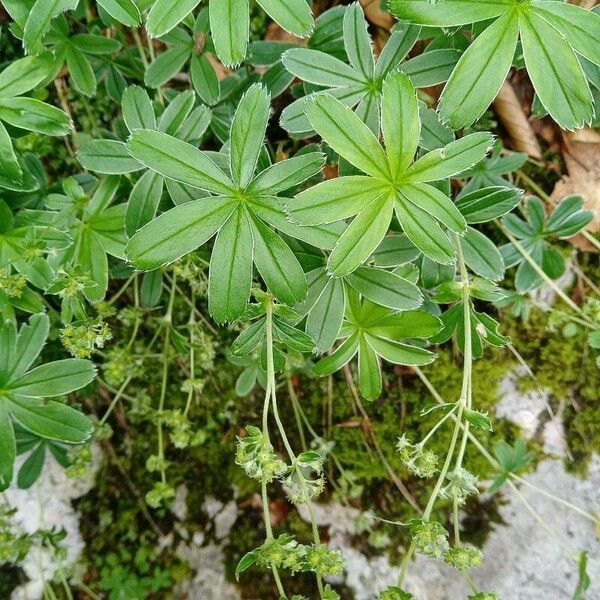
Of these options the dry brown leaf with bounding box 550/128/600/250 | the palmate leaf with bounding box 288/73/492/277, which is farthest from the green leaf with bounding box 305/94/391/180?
the dry brown leaf with bounding box 550/128/600/250

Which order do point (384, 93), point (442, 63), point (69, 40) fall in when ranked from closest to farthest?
point (384, 93) → point (442, 63) → point (69, 40)

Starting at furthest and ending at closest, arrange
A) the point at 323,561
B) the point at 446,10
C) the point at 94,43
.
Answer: the point at 94,43 → the point at 323,561 → the point at 446,10

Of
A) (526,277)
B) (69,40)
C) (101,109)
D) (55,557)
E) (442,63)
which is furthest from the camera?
(101,109)

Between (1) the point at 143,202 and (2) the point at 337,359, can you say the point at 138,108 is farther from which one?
(2) the point at 337,359

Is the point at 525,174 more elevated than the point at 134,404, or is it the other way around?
the point at 525,174

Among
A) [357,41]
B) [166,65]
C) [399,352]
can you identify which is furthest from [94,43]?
[399,352]

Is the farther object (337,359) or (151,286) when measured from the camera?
(151,286)

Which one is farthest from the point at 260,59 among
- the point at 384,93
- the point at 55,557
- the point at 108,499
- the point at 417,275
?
the point at 55,557

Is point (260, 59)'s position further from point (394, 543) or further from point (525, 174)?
A: point (394, 543)
